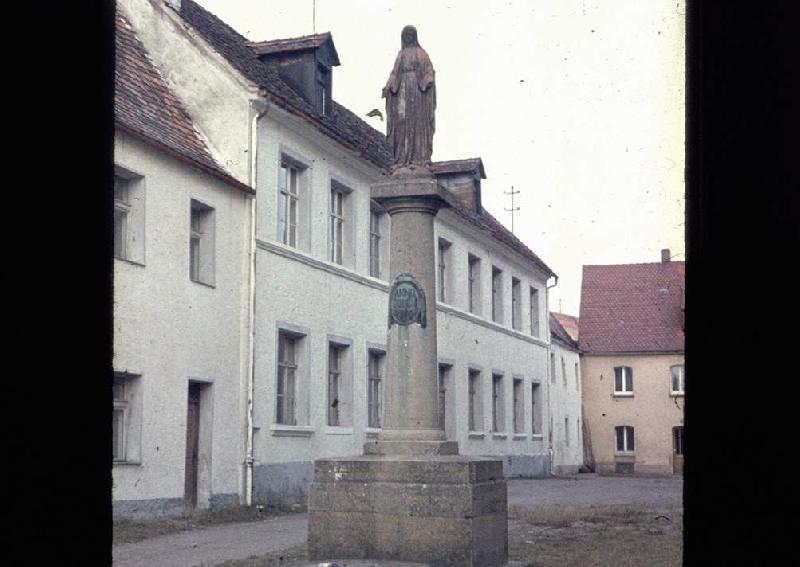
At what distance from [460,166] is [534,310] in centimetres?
716

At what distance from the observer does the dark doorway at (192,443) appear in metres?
15.7

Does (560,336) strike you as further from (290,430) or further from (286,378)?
(290,430)

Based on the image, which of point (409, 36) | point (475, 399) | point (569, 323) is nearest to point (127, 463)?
point (409, 36)

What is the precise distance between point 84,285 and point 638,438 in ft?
139

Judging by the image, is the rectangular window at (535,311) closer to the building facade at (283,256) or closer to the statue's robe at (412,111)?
the building facade at (283,256)

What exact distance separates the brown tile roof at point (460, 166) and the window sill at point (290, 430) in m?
14.7

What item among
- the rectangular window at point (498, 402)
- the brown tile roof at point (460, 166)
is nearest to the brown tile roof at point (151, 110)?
the brown tile roof at point (460, 166)

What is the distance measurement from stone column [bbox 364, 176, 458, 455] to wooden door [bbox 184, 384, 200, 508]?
7412mm

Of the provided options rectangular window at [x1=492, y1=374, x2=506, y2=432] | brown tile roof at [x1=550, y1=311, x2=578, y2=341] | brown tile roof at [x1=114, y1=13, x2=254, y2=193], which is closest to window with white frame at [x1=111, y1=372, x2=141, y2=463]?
brown tile roof at [x1=114, y1=13, x2=254, y2=193]

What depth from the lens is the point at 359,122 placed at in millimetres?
26469

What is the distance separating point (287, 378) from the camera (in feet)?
59.8

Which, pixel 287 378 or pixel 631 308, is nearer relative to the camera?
pixel 287 378

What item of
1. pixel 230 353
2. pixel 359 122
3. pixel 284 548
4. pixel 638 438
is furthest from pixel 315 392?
pixel 638 438

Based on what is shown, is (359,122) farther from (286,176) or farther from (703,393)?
(703,393)
